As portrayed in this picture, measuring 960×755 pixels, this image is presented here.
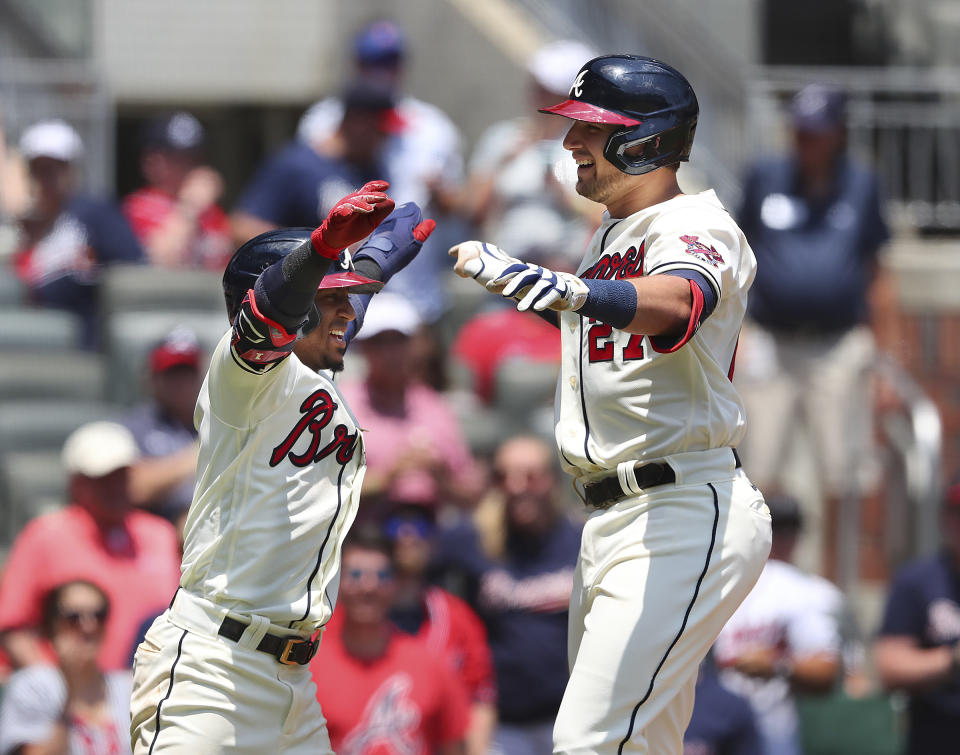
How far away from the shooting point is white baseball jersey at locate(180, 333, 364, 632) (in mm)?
3854

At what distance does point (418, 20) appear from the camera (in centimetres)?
1086

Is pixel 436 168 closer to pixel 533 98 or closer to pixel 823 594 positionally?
pixel 533 98

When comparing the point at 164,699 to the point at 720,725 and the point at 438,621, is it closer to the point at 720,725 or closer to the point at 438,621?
the point at 438,621

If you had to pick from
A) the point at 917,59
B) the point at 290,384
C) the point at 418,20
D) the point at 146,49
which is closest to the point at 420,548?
the point at 290,384

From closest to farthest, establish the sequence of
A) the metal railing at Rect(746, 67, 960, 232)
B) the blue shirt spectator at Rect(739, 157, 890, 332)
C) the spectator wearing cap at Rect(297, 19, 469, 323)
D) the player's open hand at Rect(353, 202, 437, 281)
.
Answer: the player's open hand at Rect(353, 202, 437, 281) → the blue shirt spectator at Rect(739, 157, 890, 332) → the spectator wearing cap at Rect(297, 19, 469, 323) → the metal railing at Rect(746, 67, 960, 232)

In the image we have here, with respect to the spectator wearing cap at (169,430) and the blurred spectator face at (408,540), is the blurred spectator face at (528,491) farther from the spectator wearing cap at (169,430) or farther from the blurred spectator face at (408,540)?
the spectator wearing cap at (169,430)

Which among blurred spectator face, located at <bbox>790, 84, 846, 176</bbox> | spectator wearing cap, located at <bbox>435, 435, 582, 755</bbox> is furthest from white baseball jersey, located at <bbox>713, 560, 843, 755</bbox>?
blurred spectator face, located at <bbox>790, 84, 846, 176</bbox>

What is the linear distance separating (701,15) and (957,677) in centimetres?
652

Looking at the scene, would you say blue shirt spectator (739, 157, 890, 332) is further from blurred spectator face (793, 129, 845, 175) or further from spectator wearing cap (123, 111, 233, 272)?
spectator wearing cap (123, 111, 233, 272)

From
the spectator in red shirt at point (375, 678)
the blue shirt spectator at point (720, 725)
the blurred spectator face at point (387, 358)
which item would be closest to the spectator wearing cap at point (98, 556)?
the spectator in red shirt at point (375, 678)

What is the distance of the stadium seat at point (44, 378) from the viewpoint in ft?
24.7

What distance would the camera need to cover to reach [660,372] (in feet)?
12.4

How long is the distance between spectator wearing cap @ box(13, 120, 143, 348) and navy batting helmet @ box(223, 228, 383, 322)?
4208mm

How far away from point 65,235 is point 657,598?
4901 mm
